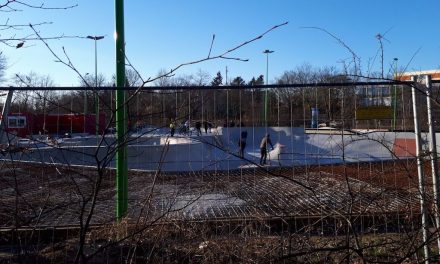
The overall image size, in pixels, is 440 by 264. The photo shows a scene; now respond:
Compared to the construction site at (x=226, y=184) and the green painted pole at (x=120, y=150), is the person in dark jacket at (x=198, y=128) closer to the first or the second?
the construction site at (x=226, y=184)

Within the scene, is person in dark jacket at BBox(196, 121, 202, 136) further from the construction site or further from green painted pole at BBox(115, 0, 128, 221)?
green painted pole at BBox(115, 0, 128, 221)

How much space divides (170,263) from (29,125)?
1.93 meters

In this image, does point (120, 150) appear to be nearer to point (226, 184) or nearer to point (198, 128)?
point (198, 128)

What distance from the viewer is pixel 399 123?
16.3 feet

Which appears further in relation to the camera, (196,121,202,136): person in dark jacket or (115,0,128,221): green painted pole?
(196,121,202,136): person in dark jacket

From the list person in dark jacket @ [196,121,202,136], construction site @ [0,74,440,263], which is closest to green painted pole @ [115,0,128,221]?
construction site @ [0,74,440,263]

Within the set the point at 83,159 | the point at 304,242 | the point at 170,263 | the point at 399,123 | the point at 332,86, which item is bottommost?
the point at 170,263

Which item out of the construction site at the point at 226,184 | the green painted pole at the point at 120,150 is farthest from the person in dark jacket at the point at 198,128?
the green painted pole at the point at 120,150

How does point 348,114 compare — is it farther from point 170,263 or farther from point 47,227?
point 47,227

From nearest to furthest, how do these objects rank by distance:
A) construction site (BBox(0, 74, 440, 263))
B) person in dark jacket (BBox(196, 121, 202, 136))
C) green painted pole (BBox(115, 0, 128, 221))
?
construction site (BBox(0, 74, 440, 263)), green painted pole (BBox(115, 0, 128, 221)), person in dark jacket (BBox(196, 121, 202, 136))

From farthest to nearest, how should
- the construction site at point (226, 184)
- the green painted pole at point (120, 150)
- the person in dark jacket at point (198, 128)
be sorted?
the person in dark jacket at point (198, 128)
the green painted pole at point (120, 150)
the construction site at point (226, 184)

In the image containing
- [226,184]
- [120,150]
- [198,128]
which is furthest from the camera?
[226,184]

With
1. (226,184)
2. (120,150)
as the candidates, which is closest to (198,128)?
(120,150)

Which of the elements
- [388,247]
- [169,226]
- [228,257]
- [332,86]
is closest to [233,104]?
[332,86]
